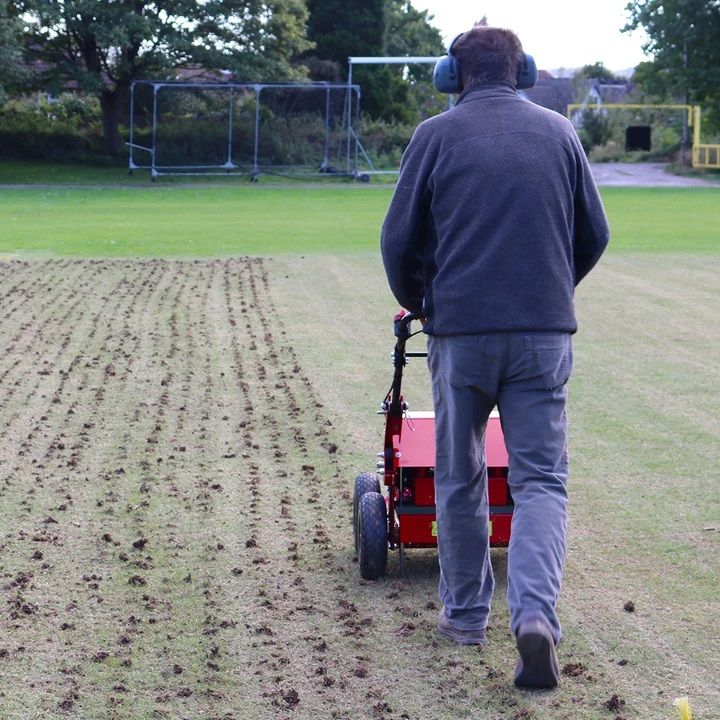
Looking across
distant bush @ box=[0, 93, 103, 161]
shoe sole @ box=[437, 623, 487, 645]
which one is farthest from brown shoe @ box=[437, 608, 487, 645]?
distant bush @ box=[0, 93, 103, 161]

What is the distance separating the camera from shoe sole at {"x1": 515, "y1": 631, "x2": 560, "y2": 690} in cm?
409

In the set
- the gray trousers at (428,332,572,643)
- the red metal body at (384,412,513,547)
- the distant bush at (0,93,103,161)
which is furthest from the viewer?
the distant bush at (0,93,103,161)

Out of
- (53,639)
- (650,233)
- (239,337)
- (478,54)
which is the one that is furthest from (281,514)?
(650,233)

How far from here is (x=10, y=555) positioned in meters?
5.79

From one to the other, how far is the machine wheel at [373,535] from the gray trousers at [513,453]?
68 cm

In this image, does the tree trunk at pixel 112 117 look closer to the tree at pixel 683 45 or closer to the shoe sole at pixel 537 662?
the tree at pixel 683 45

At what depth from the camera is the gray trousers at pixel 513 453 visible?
4.29 m

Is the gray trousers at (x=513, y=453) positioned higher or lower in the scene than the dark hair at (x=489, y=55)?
lower

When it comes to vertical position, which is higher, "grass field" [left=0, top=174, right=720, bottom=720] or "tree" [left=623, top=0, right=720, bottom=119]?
"tree" [left=623, top=0, right=720, bottom=119]

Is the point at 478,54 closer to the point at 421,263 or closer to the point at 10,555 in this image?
the point at 421,263

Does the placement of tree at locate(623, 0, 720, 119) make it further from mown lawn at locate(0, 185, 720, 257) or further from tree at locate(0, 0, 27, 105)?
tree at locate(0, 0, 27, 105)

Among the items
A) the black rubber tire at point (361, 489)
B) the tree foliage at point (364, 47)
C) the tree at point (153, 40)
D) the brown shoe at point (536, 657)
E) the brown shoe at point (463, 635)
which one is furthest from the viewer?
the tree foliage at point (364, 47)

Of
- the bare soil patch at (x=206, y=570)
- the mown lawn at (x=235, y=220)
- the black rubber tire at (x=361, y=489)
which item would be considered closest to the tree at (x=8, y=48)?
the mown lawn at (x=235, y=220)

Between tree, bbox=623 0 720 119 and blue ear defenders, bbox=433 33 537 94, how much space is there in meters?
52.0
